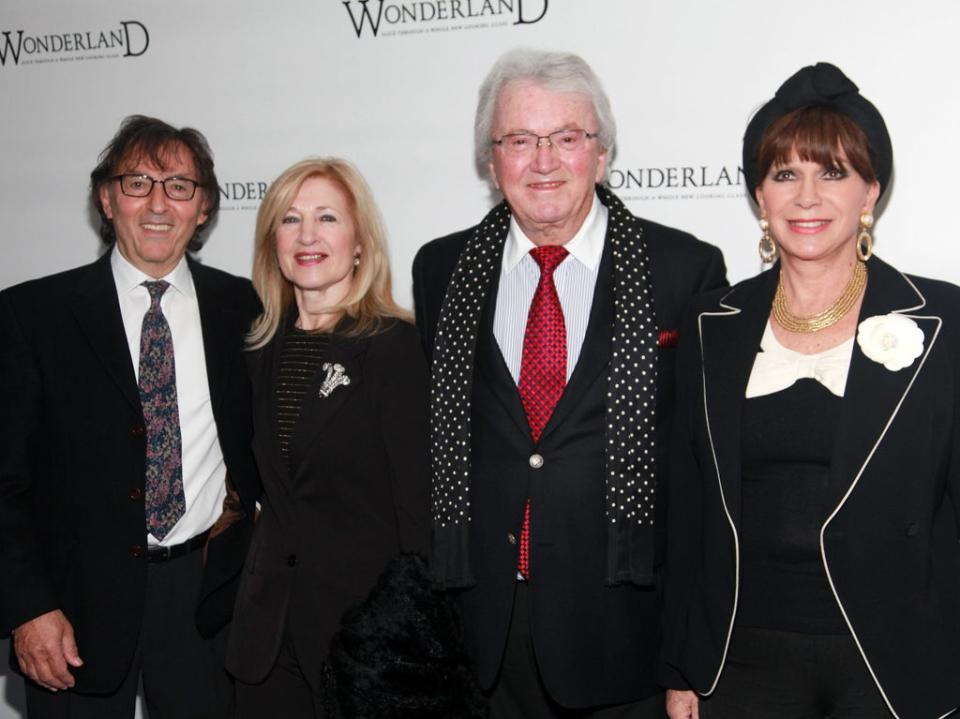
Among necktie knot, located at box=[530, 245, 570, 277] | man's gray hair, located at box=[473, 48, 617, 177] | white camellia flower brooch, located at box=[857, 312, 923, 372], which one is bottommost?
white camellia flower brooch, located at box=[857, 312, 923, 372]

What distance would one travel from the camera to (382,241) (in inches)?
112

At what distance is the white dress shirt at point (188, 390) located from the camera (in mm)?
2830

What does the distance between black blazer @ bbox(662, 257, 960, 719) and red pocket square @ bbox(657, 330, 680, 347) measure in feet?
1.05

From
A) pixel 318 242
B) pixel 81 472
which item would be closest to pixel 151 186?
pixel 318 242

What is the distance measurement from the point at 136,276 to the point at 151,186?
0.27m

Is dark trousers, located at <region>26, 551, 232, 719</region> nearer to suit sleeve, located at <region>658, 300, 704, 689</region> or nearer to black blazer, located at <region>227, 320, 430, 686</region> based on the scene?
black blazer, located at <region>227, 320, 430, 686</region>

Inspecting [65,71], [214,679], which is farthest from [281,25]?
[214,679]

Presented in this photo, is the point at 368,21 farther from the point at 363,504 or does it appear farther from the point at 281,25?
the point at 363,504

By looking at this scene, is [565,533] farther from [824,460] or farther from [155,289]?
[155,289]

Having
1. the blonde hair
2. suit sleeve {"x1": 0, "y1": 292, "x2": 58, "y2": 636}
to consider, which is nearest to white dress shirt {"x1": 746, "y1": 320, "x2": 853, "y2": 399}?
the blonde hair

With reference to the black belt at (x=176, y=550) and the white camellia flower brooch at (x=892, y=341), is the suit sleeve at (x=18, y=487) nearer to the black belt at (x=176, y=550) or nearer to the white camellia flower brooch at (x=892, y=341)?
the black belt at (x=176, y=550)

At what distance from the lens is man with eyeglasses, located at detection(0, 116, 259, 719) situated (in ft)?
8.79

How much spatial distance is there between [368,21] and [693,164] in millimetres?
1230

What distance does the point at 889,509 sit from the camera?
82.1 inches
